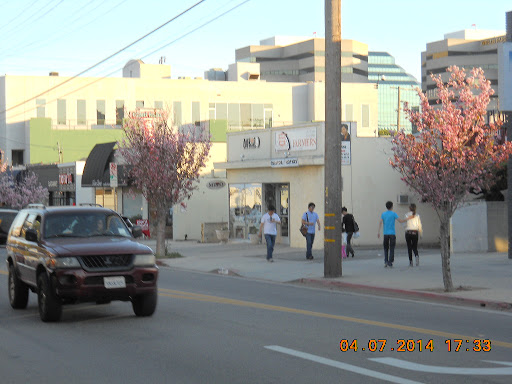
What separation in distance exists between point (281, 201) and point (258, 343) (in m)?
23.3

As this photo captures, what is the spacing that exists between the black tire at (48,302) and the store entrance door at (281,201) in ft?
67.5

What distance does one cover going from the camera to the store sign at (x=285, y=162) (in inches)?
1227

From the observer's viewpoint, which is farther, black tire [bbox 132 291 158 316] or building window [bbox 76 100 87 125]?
building window [bbox 76 100 87 125]

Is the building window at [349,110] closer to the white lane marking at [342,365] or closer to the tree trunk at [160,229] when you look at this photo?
the tree trunk at [160,229]

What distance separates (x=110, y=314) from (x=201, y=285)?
5764 millimetres

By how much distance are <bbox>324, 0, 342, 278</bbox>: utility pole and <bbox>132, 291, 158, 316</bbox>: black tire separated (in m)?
7.85

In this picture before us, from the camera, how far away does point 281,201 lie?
33750mm

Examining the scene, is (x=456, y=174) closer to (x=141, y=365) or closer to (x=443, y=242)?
(x=443, y=242)

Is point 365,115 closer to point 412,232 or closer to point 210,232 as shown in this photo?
point 210,232

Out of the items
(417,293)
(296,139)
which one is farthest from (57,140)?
(417,293)

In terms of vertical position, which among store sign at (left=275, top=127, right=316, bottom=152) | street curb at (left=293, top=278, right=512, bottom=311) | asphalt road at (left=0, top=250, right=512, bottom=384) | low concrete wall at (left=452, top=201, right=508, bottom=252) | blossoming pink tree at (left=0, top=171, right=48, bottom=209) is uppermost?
store sign at (left=275, top=127, right=316, bottom=152)

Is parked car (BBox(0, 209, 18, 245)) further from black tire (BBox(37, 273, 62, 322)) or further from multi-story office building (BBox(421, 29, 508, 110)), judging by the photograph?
multi-story office building (BBox(421, 29, 508, 110))

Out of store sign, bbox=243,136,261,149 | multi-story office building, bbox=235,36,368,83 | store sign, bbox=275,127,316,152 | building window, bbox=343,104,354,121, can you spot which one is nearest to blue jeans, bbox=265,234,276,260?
store sign, bbox=275,127,316,152

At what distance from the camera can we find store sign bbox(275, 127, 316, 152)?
31266mm
